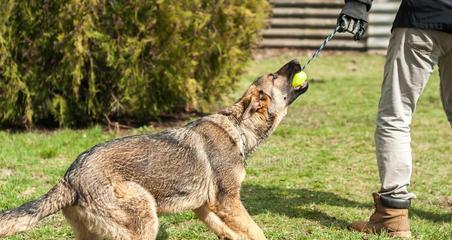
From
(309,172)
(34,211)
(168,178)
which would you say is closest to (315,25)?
(309,172)

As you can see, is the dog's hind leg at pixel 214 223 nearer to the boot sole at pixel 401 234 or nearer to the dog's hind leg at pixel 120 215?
the dog's hind leg at pixel 120 215

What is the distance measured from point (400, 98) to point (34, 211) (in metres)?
2.91

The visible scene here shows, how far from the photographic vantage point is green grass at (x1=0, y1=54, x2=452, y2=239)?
6.22 metres

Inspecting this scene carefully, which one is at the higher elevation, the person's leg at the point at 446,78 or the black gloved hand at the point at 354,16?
the black gloved hand at the point at 354,16

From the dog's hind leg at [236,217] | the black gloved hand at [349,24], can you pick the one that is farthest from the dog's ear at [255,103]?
the black gloved hand at [349,24]

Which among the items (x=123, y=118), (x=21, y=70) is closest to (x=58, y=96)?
(x=21, y=70)

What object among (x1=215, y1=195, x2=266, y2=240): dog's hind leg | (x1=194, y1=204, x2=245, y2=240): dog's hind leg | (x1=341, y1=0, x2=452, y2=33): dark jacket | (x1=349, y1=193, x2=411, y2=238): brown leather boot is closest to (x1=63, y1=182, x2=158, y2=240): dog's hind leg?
(x1=215, y1=195, x2=266, y2=240): dog's hind leg

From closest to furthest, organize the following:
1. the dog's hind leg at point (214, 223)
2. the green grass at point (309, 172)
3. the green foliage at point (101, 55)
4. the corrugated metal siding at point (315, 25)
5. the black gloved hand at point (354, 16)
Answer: the dog's hind leg at point (214, 223)
the black gloved hand at point (354, 16)
the green grass at point (309, 172)
the green foliage at point (101, 55)
the corrugated metal siding at point (315, 25)

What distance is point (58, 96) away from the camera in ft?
32.2

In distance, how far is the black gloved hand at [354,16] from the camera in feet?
19.1

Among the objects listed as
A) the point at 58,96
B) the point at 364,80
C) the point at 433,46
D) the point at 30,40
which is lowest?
the point at 364,80

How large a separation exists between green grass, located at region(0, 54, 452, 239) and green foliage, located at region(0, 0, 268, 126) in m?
0.44

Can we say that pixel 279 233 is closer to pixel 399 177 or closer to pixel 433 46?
pixel 399 177

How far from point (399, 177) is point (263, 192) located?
176 centimetres
